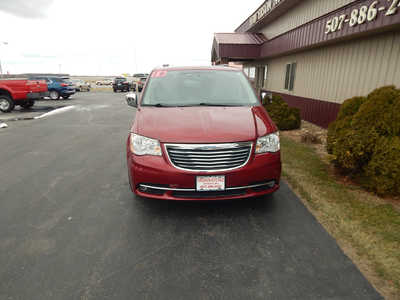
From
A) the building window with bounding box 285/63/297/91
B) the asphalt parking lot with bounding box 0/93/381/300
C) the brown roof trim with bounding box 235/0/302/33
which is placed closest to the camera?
the asphalt parking lot with bounding box 0/93/381/300

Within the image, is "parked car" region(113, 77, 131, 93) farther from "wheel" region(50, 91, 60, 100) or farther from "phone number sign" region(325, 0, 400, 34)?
"phone number sign" region(325, 0, 400, 34)

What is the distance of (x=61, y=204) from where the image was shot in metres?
3.58

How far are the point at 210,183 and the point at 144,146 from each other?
88 centimetres

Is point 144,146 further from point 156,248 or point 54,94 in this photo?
point 54,94

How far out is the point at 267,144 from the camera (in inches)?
119

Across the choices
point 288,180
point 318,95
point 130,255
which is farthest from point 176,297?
point 318,95

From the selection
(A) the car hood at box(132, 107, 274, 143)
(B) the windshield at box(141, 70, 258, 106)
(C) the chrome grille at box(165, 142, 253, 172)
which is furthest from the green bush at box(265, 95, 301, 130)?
(C) the chrome grille at box(165, 142, 253, 172)

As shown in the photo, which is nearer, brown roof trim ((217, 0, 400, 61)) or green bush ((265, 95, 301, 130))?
brown roof trim ((217, 0, 400, 61))

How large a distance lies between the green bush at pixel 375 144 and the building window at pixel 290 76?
8.26 metres

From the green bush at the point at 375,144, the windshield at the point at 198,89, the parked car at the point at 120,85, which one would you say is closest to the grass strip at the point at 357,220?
the green bush at the point at 375,144

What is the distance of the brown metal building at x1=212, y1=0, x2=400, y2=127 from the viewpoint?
6.05 metres

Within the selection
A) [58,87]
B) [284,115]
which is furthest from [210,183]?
[58,87]

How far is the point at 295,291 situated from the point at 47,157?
574 centimetres

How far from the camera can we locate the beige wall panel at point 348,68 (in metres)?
6.17
